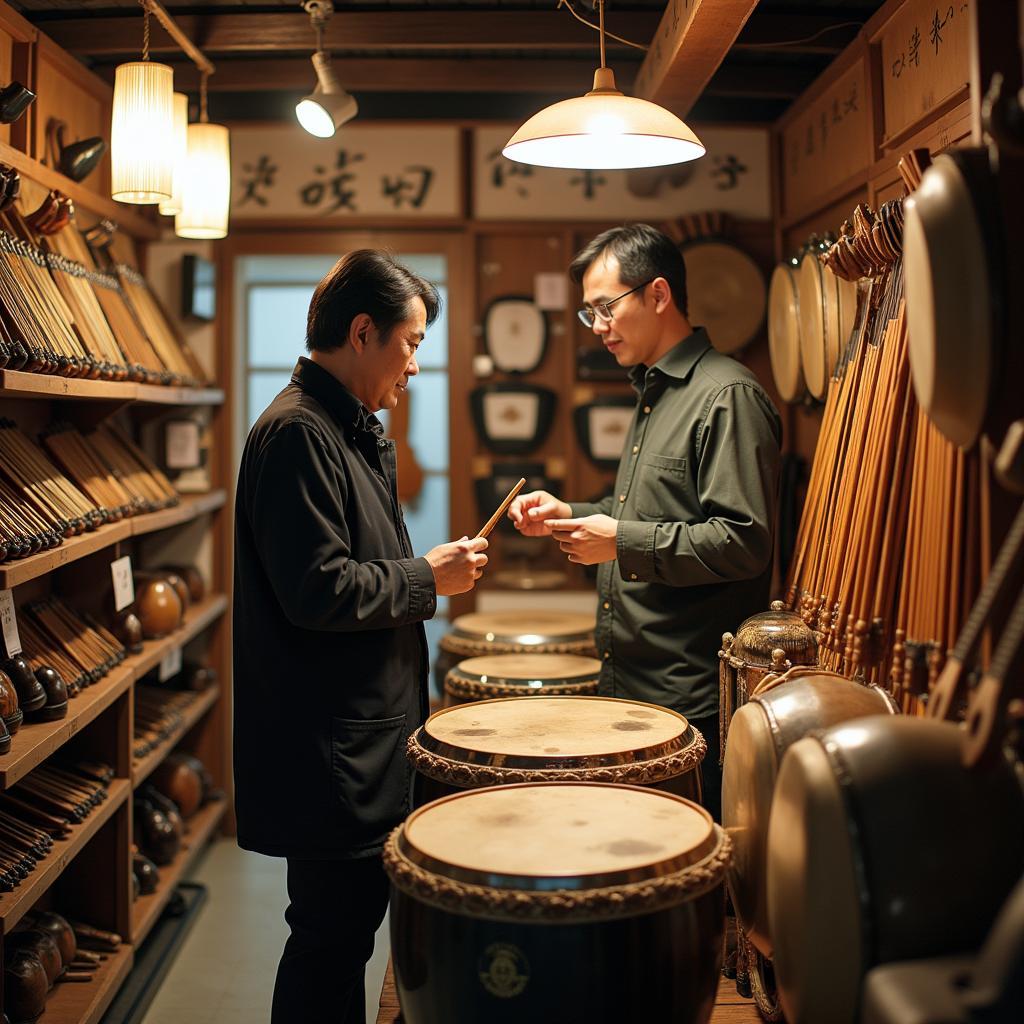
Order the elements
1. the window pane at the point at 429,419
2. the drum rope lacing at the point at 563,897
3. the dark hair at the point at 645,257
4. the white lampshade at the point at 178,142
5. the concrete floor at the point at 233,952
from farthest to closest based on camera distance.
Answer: the window pane at the point at 429,419
the concrete floor at the point at 233,952
the white lampshade at the point at 178,142
the dark hair at the point at 645,257
the drum rope lacing at the point at 563,897

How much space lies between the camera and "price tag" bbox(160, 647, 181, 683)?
3982 millimetres

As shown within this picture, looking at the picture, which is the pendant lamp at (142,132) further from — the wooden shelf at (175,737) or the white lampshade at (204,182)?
the wooden shelf at (175,737)

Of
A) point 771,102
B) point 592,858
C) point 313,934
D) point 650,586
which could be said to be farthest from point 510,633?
point 771,102

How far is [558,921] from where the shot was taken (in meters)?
1.47

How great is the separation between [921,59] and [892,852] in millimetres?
2487

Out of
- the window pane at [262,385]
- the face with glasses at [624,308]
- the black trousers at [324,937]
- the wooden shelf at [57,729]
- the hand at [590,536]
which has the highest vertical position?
the window pane at [262,385]

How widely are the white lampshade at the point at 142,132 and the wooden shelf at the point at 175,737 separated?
1.77 m

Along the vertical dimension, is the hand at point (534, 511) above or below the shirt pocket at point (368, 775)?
above

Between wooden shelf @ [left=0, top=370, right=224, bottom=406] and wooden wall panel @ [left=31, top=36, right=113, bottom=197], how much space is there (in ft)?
2.47

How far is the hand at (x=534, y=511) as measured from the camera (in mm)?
2961

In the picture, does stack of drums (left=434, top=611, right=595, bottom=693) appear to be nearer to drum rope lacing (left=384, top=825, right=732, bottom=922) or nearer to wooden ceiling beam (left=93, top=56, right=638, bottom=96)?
drum rope lacing (left=384, top=825, right=732, bottom=922)

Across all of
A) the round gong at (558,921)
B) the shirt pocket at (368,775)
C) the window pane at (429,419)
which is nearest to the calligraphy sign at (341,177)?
the window pane at (429,419)

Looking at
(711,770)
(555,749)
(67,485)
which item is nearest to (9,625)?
(67,485)

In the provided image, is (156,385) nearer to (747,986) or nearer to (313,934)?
(313,934)
